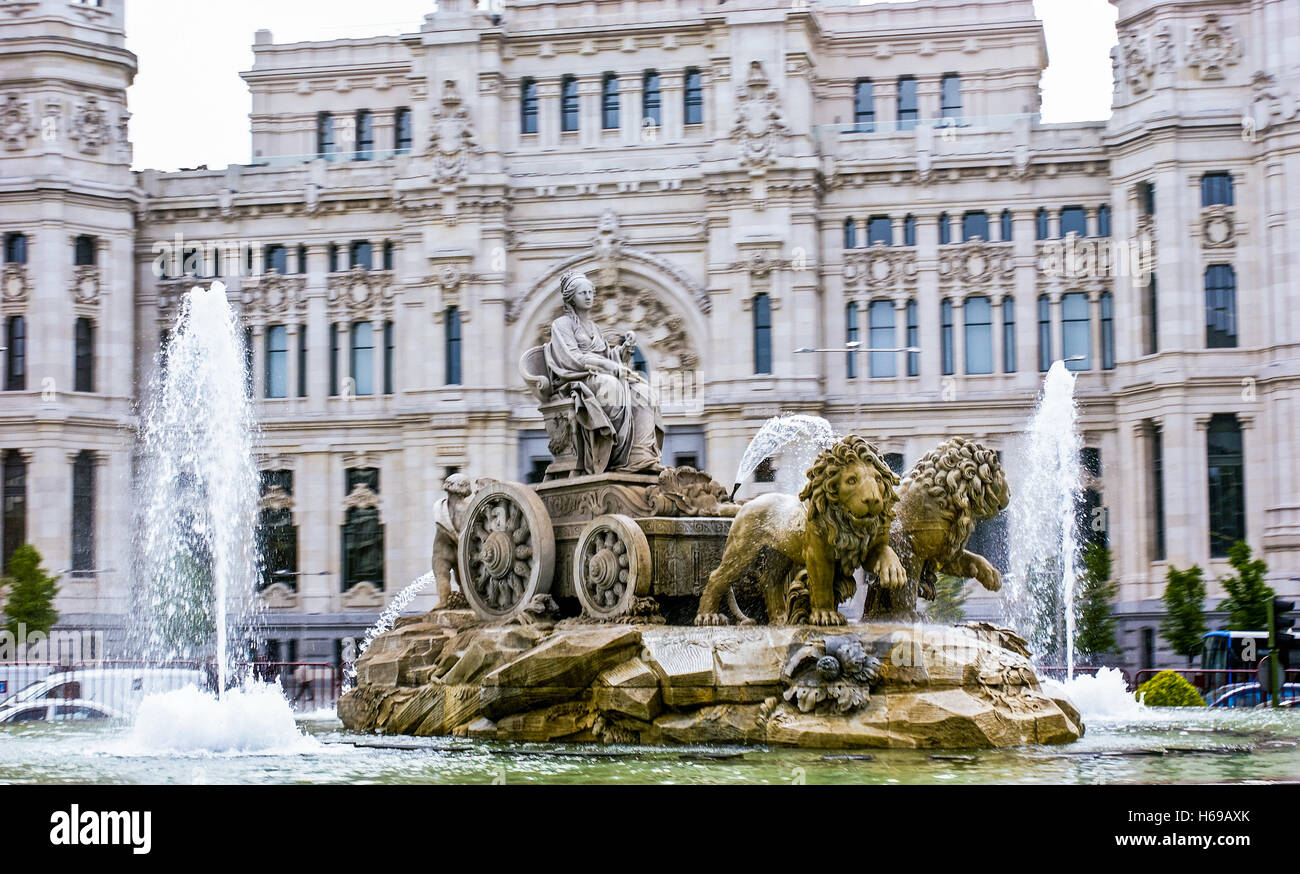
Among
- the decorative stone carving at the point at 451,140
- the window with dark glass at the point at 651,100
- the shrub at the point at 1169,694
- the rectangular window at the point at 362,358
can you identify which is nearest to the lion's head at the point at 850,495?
the shrub at the point at 1169,694

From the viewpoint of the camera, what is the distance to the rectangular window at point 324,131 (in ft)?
210

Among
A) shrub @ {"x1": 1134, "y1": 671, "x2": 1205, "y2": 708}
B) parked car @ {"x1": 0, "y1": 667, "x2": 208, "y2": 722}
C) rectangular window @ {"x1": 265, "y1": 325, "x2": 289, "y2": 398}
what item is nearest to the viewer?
shrub @ {"x1": 1134, "y1": 671, "x2": 1205, "y2": 708}

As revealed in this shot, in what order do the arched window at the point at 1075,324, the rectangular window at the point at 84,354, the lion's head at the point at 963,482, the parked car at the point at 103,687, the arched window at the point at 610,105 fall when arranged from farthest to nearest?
the arched window at the point at 610,105, the rectangular window at the point at 84,354, the arched window at the point at 1075,324, the parked car at the point at 103,687, the lion's head at the point at 963,482

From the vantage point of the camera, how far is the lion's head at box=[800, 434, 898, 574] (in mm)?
14062

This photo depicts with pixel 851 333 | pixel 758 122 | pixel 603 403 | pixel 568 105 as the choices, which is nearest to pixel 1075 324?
pixel 851 333

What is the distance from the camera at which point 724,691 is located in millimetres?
13859

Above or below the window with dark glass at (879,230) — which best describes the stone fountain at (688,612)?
below

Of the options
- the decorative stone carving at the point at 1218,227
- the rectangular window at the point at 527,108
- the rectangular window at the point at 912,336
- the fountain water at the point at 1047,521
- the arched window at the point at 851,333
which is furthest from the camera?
the rectangular window at the point at 527,108

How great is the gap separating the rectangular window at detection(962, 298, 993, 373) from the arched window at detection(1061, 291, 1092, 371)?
2268 mm

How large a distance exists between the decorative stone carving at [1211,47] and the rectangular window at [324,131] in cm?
3044

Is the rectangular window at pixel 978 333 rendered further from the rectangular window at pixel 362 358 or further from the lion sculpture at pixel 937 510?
the lion sculpture at pixel 937 510

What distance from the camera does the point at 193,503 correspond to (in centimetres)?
5222

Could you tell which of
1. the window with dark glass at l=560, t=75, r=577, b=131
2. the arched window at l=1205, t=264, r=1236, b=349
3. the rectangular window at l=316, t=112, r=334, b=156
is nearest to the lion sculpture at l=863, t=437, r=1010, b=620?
the arched window at l=1205, t=264, r=1236, b=349

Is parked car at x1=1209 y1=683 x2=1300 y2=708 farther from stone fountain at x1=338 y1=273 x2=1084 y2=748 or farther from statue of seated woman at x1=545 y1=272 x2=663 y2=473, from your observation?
statue of seated woman at x1=545 y1=272 x2=663 y2=473
